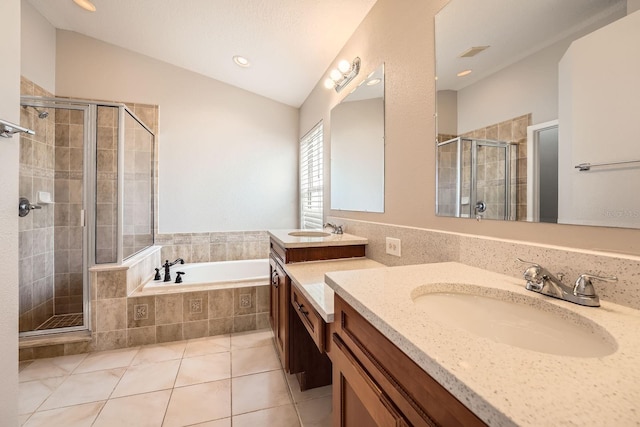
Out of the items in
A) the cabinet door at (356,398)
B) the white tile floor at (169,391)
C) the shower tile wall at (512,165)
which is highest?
the shower tile wall at (512,165)

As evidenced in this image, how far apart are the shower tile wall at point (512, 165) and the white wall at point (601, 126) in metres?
0.11

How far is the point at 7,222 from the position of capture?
3.60 feet

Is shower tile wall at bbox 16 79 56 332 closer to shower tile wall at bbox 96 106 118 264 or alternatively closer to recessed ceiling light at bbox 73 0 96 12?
shower tile wall at bbox 96 106 118 264

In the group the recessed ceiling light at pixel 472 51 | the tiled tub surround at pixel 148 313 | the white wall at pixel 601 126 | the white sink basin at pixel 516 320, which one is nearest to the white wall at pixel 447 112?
the recessed ceiling light at pixel 472 51

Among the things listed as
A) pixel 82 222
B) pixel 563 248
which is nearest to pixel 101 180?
pixel 82 222

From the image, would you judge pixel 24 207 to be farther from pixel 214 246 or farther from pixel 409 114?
pixel 409 114

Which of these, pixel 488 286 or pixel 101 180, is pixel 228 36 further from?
pixel 488 286

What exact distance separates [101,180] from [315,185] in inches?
74.3

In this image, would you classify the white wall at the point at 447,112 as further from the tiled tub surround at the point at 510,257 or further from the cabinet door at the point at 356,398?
the cabinet door at the point at 356,398

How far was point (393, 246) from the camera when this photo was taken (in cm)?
146

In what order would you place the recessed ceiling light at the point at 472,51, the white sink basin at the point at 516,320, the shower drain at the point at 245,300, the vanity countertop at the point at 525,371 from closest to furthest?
1. the vanity countertop at the point at 525,371
2. the white sink basin at the point at 516,320
3. the recessed ceiling light at the point at 472,51
4. the shower drain at the point at 245,300

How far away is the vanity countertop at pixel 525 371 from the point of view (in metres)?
0.30

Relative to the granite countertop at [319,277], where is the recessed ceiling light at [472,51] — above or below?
above

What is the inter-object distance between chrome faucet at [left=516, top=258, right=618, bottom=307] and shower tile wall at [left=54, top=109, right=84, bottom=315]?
3029 millimetres
